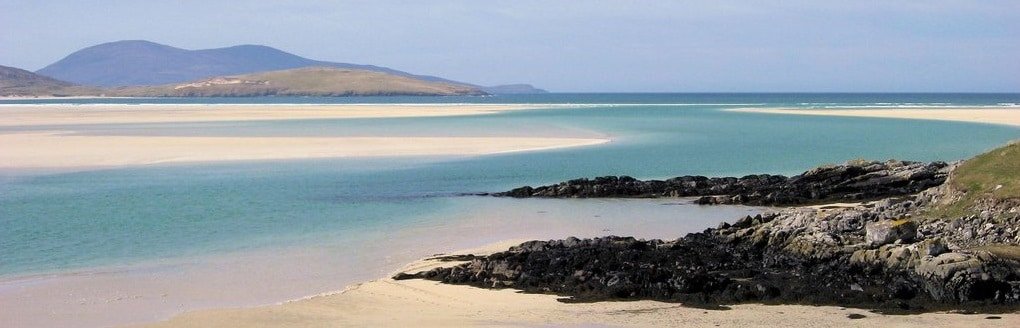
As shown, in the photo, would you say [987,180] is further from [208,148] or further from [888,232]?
[208,148]

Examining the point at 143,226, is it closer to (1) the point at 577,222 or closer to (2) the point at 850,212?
(1) the point at 577,222

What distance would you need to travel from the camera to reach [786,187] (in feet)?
69.3

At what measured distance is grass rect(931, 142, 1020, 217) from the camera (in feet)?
41.6

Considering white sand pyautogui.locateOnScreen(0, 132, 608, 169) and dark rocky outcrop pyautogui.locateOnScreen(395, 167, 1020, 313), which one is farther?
white sand pyautogui.locateOnScreen(0, 132, 608, 169)

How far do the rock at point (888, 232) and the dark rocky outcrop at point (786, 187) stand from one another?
7.59m

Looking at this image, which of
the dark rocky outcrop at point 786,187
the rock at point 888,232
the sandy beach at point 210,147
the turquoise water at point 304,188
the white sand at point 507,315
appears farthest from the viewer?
the sandy beach at point 210,147

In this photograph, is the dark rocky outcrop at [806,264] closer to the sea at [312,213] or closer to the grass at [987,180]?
the grass at [987,180]

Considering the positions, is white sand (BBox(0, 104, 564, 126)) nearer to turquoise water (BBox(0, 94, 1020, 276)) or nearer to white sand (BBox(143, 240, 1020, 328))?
turquoise water (BBox(0, 94, 1020, 276))

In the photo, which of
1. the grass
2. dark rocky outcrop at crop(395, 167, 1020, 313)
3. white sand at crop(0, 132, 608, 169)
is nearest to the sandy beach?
white sand at crop(0, 132, 608, 169)

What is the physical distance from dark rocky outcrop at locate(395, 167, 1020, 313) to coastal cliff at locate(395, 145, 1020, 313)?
12 mm

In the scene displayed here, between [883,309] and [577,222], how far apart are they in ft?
26.6

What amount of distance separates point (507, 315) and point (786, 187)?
40.1 feet

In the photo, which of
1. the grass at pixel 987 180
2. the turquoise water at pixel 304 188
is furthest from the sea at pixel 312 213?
the grass at pixel 987 180

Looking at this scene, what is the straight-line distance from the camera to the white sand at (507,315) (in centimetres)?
964
